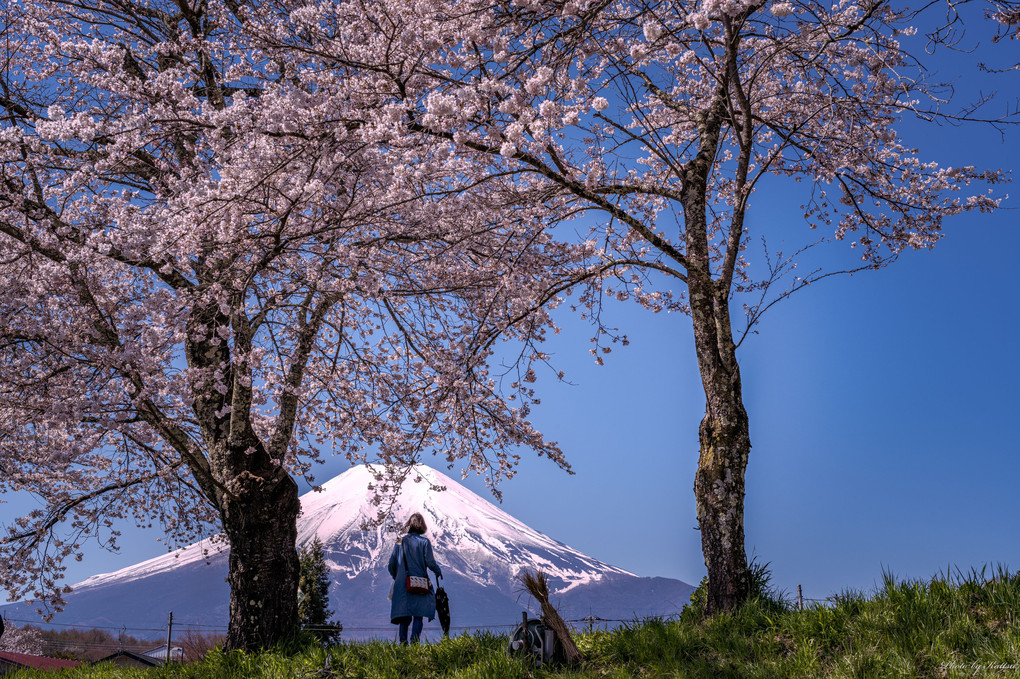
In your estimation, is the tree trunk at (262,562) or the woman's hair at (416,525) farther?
the tree trunk at (262,562)

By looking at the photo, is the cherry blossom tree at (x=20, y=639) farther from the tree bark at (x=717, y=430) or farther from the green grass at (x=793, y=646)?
the tree bark at (x=717, y=430)

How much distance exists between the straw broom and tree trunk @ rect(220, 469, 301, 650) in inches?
176

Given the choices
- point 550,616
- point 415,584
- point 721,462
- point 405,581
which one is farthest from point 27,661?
point 721,462

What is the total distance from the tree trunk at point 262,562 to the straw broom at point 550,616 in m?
4.47

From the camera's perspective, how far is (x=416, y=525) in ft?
30.9

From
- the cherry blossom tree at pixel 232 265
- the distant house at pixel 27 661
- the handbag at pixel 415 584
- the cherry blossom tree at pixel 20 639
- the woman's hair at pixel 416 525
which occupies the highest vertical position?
the cherry blossom tree at pixel 232 265

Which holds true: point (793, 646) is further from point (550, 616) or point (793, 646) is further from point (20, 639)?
point (20, 639)

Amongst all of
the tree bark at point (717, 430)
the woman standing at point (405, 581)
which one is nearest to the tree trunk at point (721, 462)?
the tree bark at point (717, 430)

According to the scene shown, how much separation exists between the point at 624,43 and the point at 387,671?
7.59m

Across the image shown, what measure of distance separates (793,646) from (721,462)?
219 centimetres

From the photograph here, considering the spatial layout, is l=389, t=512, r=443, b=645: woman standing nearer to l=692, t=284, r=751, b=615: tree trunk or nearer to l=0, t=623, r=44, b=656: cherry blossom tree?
l=692, t=284, r=751, b=615: tree trunk

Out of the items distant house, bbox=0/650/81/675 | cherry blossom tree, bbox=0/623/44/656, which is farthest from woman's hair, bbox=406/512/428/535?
distant house, bbox=0/650/81/675

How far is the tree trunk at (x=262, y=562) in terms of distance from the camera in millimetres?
9703

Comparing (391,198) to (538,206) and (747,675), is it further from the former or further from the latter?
(747,675)
